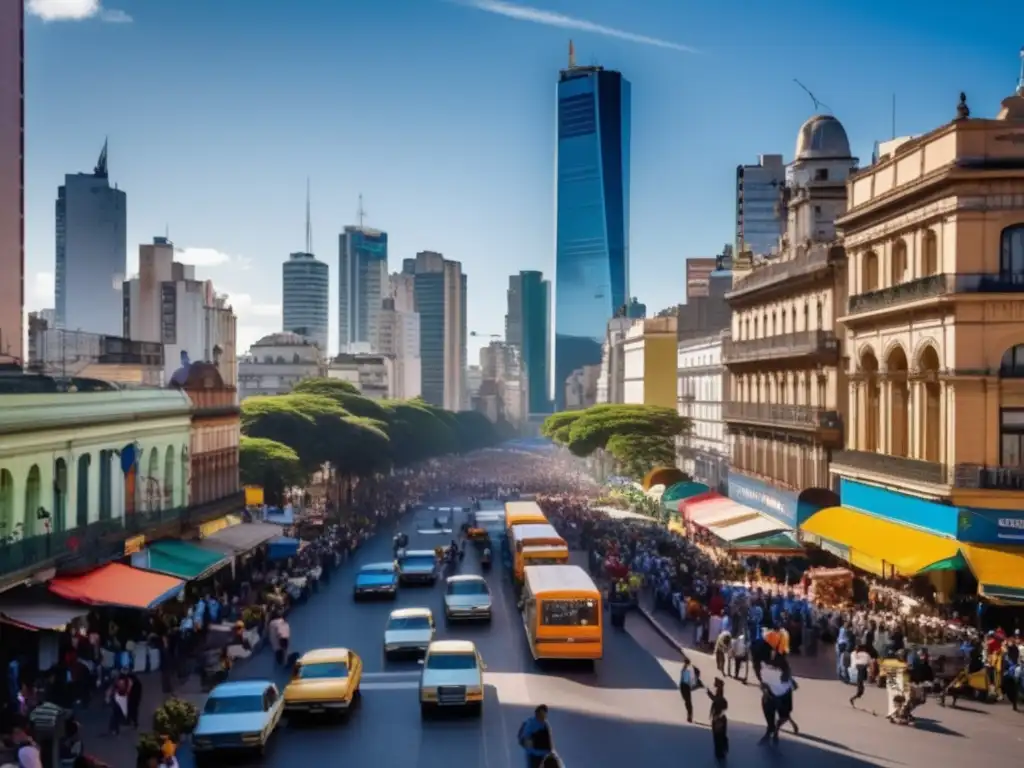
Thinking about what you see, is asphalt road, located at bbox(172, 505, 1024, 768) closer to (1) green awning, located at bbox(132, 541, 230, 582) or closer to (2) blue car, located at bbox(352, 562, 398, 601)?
(1) green awning, located at bbox(132, 541, 230, 582)

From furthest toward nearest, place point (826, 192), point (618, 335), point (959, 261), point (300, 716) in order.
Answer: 1. point (618, 335)
2. point (826, 192)
3. point (959, 261)
4. point (300, 716)

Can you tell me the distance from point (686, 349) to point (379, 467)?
25210mm

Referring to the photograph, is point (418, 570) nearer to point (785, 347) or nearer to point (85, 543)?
point (85, 543)

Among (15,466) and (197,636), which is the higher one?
(15,466)

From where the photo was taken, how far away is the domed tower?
58188mm

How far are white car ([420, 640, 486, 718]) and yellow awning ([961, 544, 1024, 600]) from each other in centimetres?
1212

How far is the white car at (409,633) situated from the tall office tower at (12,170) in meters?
65.7

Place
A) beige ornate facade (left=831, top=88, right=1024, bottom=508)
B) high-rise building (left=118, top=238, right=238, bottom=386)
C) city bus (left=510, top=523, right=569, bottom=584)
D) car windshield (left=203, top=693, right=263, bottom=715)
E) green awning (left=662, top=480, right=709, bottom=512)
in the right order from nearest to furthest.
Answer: car windshield (left=203, top=693, right=263, bottom=715), beige ornate facade (left=831, top=88, right=1024, bottom=508), city bus (left=510, top=523, right=569, bottom=584), green awning (left=662, top=480, right=709, bottom=512), high-rise building (left=118, top=238, right=238, bottom=386)

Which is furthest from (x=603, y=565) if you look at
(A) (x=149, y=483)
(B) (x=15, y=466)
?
(B) (x=15, y=466)

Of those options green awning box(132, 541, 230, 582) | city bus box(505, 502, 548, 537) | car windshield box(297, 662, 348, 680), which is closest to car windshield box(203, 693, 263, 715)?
car windshield box(297, 662, 348, 680)

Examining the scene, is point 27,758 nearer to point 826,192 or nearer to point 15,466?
point 15,466

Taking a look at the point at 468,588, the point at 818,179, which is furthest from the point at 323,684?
the point at 818,179

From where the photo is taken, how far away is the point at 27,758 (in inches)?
723

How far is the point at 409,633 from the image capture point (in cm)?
3173
